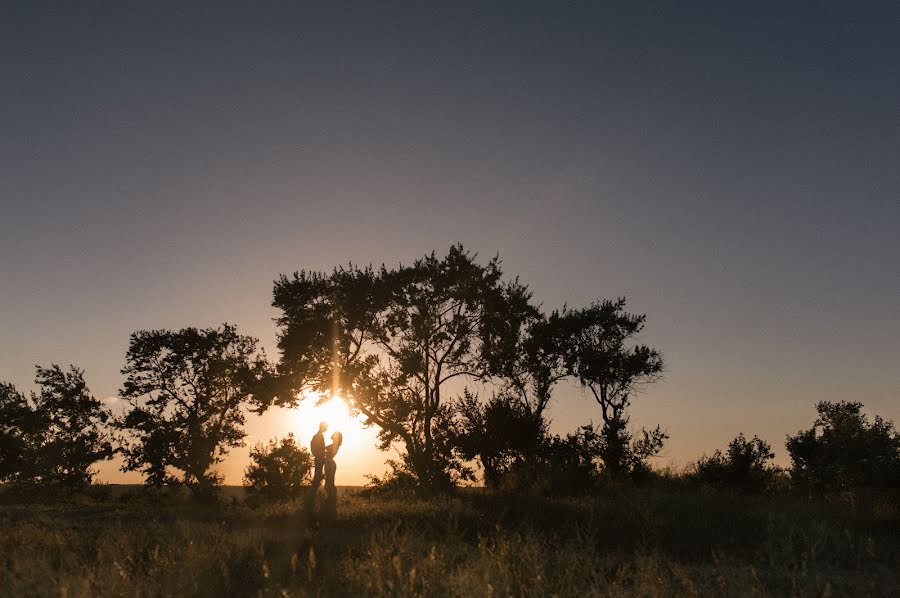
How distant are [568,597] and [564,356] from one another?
27292 mm

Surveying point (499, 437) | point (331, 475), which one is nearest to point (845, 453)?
point (499, 437)

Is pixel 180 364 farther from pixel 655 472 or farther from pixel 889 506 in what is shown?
pixel 889 506

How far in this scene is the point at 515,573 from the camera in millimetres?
8969

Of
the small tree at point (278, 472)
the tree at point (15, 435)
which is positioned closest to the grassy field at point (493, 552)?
the small tree at point (278, 472)

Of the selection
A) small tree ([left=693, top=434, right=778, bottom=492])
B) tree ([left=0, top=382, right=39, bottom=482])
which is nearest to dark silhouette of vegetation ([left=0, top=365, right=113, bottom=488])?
A: tree ([left=0, top=382, right=39, bottom=482])

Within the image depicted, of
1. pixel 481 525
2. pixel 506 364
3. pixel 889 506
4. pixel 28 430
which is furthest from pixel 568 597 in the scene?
Result: pixel 28 430

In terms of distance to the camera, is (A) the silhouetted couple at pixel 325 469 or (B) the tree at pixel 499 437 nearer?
(A) the silhouetted couple at pixel 325 469

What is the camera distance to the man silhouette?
16753 mm

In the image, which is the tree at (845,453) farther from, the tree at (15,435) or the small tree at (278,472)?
the tree at (15,435)

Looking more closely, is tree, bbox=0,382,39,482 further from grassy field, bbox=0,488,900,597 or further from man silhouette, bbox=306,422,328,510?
man silhouette, bbox=306,422,328,510

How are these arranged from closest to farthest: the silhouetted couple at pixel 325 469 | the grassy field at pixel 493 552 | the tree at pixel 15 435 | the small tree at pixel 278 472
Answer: the grassy field at pixel 493 552 → the silhouetted couple at pixel 325 469 → the small tree at pixel 278 472 → the tree at pixel 15 435

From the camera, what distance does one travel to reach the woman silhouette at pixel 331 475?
16.7 meters

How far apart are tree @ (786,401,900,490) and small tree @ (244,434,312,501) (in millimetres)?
23494

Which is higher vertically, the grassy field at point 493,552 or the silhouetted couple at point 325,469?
the silhouetted couple at point 325,469
